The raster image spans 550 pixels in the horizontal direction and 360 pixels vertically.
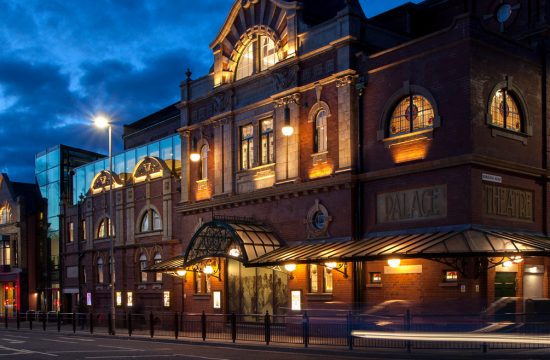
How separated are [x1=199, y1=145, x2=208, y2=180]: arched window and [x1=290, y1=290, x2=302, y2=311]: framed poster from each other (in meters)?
9.72

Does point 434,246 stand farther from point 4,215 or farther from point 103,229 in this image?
point 4,215

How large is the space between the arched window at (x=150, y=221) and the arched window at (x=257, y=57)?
38.8 feet

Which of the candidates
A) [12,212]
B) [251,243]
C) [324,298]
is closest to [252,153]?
[251,243]

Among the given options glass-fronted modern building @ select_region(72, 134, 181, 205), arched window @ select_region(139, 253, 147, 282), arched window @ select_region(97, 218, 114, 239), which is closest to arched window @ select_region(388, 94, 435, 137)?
glass-fronted modern building @ select_region(72, 134, 181, 205)

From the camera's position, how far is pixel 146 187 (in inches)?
1751

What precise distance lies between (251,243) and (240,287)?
4.18 m

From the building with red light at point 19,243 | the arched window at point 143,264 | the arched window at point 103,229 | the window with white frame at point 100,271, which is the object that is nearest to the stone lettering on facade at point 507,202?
the arched window at point 143,264

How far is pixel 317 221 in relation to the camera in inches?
1205

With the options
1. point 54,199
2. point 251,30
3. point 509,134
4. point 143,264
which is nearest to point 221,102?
point 251,30

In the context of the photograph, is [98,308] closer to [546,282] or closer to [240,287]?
[240,287]

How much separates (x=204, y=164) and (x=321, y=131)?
9327 mm

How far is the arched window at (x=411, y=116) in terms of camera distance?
2655 centimetres

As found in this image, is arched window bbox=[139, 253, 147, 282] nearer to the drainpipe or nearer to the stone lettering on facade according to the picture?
the drainpipe

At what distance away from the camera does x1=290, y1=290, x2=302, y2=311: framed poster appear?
30422mm
